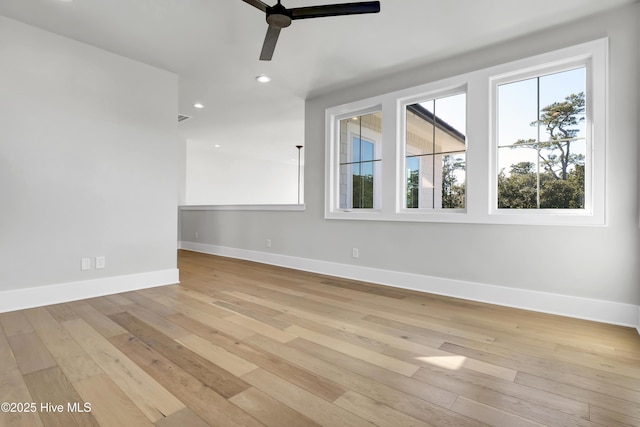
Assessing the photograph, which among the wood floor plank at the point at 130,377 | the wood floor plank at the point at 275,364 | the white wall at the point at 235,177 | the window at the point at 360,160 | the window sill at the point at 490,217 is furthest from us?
the white wall at the point at 235,177

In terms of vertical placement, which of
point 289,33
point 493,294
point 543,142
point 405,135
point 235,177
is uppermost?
point 289,33

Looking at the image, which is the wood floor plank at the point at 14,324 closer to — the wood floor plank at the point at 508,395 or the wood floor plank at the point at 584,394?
the wood floor plank at the point at 508,395

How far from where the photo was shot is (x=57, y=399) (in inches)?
54.9

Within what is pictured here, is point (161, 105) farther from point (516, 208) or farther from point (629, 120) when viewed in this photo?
point (629, 120)

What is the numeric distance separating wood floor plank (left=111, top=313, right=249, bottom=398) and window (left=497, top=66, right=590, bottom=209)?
2.74 meters

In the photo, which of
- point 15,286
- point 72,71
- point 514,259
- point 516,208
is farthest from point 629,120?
point 15,286

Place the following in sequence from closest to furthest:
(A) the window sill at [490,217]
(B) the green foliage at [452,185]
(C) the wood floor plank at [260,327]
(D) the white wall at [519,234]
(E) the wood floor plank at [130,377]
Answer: (E) the wood floor plank at [130,377]
(C) the wood floor plank at [260,327]
(D) the white wall at [519,234]
(A) the window sill at [490,217]
(B) the green foliage at [452,185]

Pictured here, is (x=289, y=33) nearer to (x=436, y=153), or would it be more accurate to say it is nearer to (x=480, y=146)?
(x=436, y=153)

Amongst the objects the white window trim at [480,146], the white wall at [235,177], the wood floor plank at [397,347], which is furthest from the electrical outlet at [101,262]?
the white wall at [235,177]

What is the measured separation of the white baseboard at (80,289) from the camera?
257cm

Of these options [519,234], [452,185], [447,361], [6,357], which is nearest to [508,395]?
[447,361]

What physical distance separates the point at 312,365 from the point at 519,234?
7.25 feet

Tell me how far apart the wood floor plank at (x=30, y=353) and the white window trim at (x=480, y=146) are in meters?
3.01

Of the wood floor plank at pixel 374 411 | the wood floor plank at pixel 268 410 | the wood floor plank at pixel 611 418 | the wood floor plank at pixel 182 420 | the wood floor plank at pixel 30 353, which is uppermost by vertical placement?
the wood floor plank at pixel 30 353
